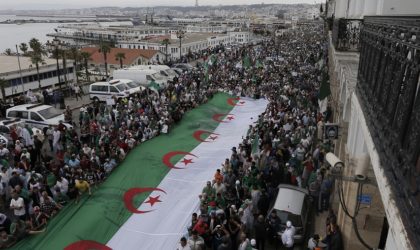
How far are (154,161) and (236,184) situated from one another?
3.55 m

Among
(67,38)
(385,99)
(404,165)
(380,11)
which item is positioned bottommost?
(67,38)

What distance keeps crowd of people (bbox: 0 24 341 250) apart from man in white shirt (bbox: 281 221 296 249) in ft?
0.08

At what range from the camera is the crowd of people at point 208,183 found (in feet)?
33.9

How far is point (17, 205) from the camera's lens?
10953 mm

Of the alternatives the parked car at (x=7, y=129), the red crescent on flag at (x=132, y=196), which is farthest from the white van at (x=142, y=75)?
the red crescent on flag at (x=132, y=196)

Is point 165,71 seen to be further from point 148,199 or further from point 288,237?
point 288,237

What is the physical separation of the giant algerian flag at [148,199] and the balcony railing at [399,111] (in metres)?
7.14

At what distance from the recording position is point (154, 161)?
14391 mm

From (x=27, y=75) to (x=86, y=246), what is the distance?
101ft

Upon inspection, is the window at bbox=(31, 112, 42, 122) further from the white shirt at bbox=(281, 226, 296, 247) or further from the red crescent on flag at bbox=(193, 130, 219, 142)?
the white shirt at bbox=(281, 226, 296, 247)

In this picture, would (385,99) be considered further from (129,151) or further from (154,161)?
(129,151)

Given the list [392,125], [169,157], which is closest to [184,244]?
[169,157]

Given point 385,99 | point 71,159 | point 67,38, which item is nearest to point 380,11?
point 385,99

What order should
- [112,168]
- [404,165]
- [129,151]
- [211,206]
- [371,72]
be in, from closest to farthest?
[404,165] → [371,72] → [211,206] → [112,168] → [129,151]
